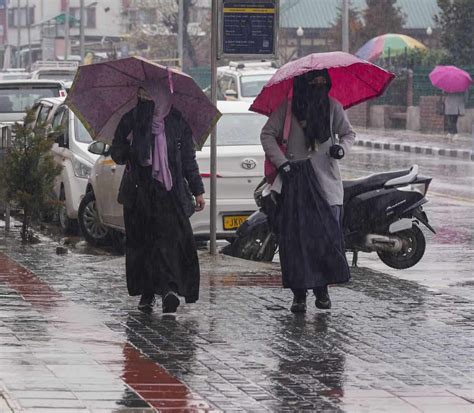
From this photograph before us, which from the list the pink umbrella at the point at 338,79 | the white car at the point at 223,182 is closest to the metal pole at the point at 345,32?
the white car at the point at 223,182

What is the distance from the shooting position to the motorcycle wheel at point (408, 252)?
14.1 m

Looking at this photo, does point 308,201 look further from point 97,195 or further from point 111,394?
point 97,195

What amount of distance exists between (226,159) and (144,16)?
265 feet

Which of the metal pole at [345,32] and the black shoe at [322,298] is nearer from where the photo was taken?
the black shoe at [322,298]

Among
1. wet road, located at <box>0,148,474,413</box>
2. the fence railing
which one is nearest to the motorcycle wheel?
wet road, located at <box>0,148,474,413</box>

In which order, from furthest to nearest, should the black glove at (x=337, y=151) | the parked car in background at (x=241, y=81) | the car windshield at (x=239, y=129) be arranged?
the parked car in background at (x=241, y=81)
the car windshield at (x=239, y=129)
the black glove at (x=337, y=151)

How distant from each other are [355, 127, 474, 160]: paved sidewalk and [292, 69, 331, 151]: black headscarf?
26.3m

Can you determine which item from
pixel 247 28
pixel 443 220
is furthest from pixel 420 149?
pixel 247 28

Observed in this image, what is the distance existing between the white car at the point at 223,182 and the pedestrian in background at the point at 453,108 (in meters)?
26.5

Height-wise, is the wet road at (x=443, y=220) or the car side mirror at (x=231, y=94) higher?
the car side mirror at (x=231, y=94)

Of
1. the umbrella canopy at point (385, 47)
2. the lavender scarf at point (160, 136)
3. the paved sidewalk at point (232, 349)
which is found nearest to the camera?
the paved sidewalk at point (232, 349)

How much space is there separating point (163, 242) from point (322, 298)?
118 centimetres

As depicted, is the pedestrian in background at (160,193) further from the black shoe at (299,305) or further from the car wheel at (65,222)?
the car wheel at (65,222)

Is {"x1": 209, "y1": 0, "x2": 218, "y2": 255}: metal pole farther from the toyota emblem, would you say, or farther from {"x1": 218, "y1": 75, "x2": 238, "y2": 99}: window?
{"x1": 218, "y1": 75, "x2": 238, "y2": 99}: window
